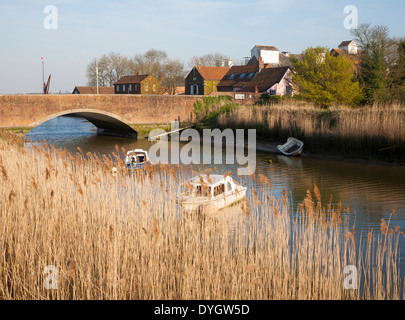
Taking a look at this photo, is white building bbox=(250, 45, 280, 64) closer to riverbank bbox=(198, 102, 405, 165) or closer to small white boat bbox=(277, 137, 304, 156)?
riverbank bbox=(198, 102, 405, 165)

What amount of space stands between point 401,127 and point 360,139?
2.27 m

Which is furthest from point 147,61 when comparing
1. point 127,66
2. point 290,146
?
point 290,146

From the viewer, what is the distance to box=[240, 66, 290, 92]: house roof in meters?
46.9

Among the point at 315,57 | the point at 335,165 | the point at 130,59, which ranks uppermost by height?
the point at 130,59

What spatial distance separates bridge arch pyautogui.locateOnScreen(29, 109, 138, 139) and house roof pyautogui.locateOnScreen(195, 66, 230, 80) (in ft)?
62.3

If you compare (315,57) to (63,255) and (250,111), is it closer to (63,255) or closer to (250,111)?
(250,111)

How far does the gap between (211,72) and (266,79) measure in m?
9.77

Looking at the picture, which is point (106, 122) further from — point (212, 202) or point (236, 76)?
point (212, 202)

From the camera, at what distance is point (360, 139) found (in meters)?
20.5

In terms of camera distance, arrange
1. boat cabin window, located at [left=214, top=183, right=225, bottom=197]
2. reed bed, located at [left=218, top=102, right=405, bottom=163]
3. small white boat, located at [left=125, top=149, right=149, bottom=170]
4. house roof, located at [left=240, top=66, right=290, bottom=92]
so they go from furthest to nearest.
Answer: house roof, located at [left=240, top=66, right=290, bottom=92], reed bed, located at [left=218, top=102, right=405, bottom=163], small white boat, located at [left=125, top=149, right=149, bottom=170], boat cabin window, located at [left=214, top=183, right=225, bottom=197]

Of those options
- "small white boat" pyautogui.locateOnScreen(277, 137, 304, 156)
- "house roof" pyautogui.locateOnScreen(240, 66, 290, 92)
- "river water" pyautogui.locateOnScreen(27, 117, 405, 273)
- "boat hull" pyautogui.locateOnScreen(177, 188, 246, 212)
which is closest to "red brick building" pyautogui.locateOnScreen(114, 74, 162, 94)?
"house roof" pyautogui.locateOnScreen(240, 66, 290, 92)
